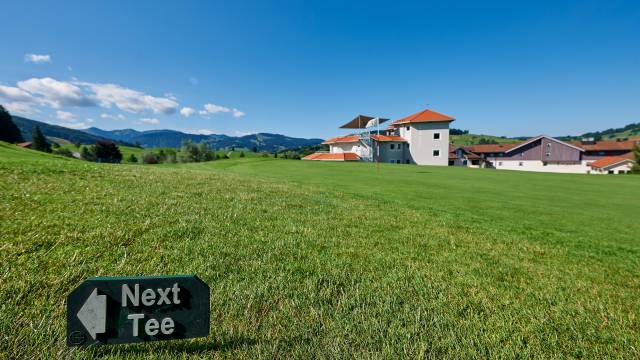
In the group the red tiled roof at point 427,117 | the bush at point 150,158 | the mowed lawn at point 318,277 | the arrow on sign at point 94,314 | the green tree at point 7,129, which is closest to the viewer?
the arrow on sign at point 94,314

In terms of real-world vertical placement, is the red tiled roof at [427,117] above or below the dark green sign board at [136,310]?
above

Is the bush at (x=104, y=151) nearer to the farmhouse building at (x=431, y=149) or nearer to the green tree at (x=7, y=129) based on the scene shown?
the green tree at (x=7, y=129)

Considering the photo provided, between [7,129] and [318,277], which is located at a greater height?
[7,129]

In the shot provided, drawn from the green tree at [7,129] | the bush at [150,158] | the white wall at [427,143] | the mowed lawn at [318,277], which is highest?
the green tree at [7,129]

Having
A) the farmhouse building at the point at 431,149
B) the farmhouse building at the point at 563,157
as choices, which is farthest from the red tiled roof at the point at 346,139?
the farmhouse building at the point at 563,157

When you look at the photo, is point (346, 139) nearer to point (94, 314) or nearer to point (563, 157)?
point (563, 157)

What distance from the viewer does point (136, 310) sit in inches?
52.1

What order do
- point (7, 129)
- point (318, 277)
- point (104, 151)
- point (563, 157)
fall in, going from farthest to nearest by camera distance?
point (104, 151), point (7, 129), point (563, 157), point (318, 277)

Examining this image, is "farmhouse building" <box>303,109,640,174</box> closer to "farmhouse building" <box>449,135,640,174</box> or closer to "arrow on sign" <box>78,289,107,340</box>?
"farmhouse building" <box>449,135,640,174</box>

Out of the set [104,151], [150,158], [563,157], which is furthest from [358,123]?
[104,151]

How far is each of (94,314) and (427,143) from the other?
165ft

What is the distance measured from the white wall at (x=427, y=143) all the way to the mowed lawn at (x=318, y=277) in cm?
4409

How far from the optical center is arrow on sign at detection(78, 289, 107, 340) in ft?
4.08

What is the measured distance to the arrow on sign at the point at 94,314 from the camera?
49.0 inches
